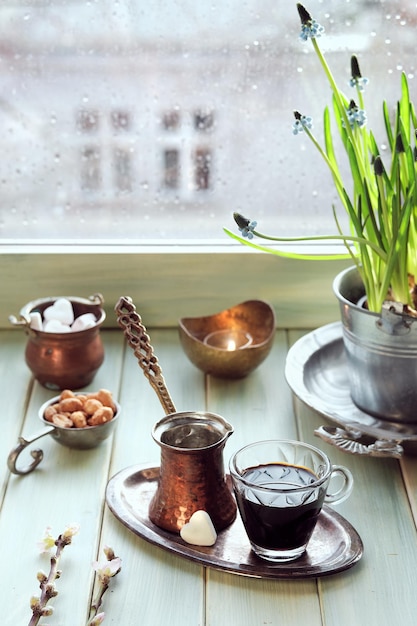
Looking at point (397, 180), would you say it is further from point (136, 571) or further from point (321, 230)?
point (136, 571)

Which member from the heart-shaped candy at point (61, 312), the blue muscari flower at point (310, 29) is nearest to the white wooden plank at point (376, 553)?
the heart-shaped candy at point (61, 312)

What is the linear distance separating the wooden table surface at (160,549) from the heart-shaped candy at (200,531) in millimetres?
22

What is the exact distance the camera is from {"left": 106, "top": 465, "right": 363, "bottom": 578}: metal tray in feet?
2.71

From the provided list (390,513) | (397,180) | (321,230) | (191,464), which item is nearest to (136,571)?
(191,464)

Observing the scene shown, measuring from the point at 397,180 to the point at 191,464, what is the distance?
0.36 meters

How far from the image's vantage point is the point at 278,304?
1.29 meters

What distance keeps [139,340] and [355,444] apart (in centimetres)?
25

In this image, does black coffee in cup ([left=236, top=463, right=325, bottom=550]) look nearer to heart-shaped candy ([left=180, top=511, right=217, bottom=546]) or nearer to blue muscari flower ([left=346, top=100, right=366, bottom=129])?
heart-shaped candy ([left=180, top=511, right=217, bottom=546])

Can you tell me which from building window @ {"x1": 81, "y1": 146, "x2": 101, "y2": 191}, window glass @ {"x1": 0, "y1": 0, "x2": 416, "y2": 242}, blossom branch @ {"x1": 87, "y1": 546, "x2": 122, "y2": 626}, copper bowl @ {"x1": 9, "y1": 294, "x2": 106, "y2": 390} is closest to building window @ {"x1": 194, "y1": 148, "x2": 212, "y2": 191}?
window glass @ {"x1": 0, "y1": 0, "x2": 416, "y2": 242}

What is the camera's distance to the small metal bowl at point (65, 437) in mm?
977

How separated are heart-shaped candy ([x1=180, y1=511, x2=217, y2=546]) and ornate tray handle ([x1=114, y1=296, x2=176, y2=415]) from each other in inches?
4.9

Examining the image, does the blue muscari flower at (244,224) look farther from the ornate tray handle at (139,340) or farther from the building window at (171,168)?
the building window at (171,168)

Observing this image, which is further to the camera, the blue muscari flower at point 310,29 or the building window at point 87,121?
the building window at point 87,121

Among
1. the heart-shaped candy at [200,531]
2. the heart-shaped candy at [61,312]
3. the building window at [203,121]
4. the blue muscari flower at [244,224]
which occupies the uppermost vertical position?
the building window at [203,121]
